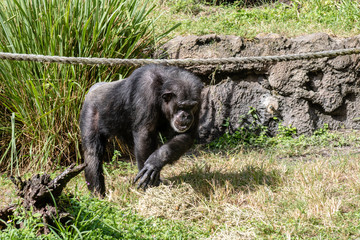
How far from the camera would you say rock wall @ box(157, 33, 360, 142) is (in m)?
7.03

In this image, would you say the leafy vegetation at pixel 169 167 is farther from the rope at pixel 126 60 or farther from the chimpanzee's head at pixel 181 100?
the rope at pixel 126 60

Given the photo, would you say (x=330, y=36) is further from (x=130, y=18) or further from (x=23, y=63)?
(x=23, y=63)

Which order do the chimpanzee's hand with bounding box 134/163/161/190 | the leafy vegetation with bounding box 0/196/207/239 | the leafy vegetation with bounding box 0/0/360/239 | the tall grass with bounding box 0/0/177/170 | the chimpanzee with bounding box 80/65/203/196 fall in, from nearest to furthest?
1. the leafy vegetation with bounding box 0/196/207/239
2. the leafy vegetation with bounding box 0/0/360/239
3. the chimpanzee's hand with bounding box 134/163/161/190
4. the chimpanzee with bounding box 80/65/203/196
5. the tall grass with bounding box 0/0/177/170

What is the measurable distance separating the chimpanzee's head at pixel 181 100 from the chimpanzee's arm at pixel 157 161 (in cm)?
22

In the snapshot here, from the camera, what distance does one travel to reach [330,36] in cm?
724

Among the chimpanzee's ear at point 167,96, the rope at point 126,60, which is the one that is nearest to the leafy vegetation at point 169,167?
the chimpanzee's ear at point 167,96

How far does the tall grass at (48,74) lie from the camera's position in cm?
567

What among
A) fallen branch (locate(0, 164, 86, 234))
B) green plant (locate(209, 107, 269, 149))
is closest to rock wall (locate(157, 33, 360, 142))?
green plant (locate(209, 107, 269, 149))

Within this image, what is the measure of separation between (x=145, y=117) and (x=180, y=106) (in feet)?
1.37

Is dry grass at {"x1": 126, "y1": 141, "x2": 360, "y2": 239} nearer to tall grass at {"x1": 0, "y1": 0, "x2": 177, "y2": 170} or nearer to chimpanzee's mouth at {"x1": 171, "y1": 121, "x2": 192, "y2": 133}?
chimpanzee's mouth at {"x1": 171, "y1": 121, "x2": 192, "y2": 133}

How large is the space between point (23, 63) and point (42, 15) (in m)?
Answer: 0.72

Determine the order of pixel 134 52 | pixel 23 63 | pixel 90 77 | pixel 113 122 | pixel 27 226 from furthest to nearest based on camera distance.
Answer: pixel 134 52
pixel 90 77
pixel 23 63
pixel 113 122
pixel 27 226

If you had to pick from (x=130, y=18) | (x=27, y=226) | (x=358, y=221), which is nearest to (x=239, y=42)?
(x=130, y=18)

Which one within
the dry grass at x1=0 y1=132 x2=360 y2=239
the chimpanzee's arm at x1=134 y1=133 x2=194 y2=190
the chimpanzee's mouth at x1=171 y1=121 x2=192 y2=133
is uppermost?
the chimpanzee's mouth at x1=171 y1=121 x2=192 y2=133
